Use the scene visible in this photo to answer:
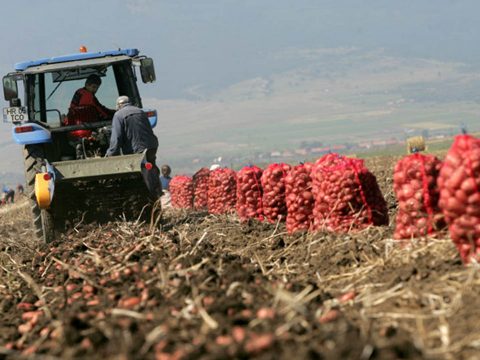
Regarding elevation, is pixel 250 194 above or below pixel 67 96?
below

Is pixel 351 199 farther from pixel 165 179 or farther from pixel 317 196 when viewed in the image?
pixel 165 179

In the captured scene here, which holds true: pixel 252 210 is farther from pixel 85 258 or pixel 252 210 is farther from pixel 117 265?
pixel 117 265

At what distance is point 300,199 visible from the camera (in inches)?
326

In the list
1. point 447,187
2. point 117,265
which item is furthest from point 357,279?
point 117,265

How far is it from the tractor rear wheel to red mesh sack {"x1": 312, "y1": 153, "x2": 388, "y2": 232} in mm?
4494

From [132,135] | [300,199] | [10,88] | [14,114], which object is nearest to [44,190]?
[132,135]

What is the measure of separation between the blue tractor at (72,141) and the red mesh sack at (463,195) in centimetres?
561

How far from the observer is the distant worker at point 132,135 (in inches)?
416

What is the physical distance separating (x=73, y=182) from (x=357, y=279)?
5.58 metres

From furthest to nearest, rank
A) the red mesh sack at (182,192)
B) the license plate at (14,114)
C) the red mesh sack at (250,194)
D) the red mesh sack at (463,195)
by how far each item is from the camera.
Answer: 1. the red mesh sack at (182,192)
2. the license plate at (14,114)
3. the red mesh sack at (250,194)
4. the red mesh sack at (463,195)

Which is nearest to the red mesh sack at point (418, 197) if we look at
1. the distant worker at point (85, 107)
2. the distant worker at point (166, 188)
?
the distant worker at point (85, 107)

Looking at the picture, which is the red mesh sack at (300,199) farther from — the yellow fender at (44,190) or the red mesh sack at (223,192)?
the red mesh sack at (223,192)

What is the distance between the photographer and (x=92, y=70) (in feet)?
38.7

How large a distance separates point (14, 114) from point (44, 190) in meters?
1.87
